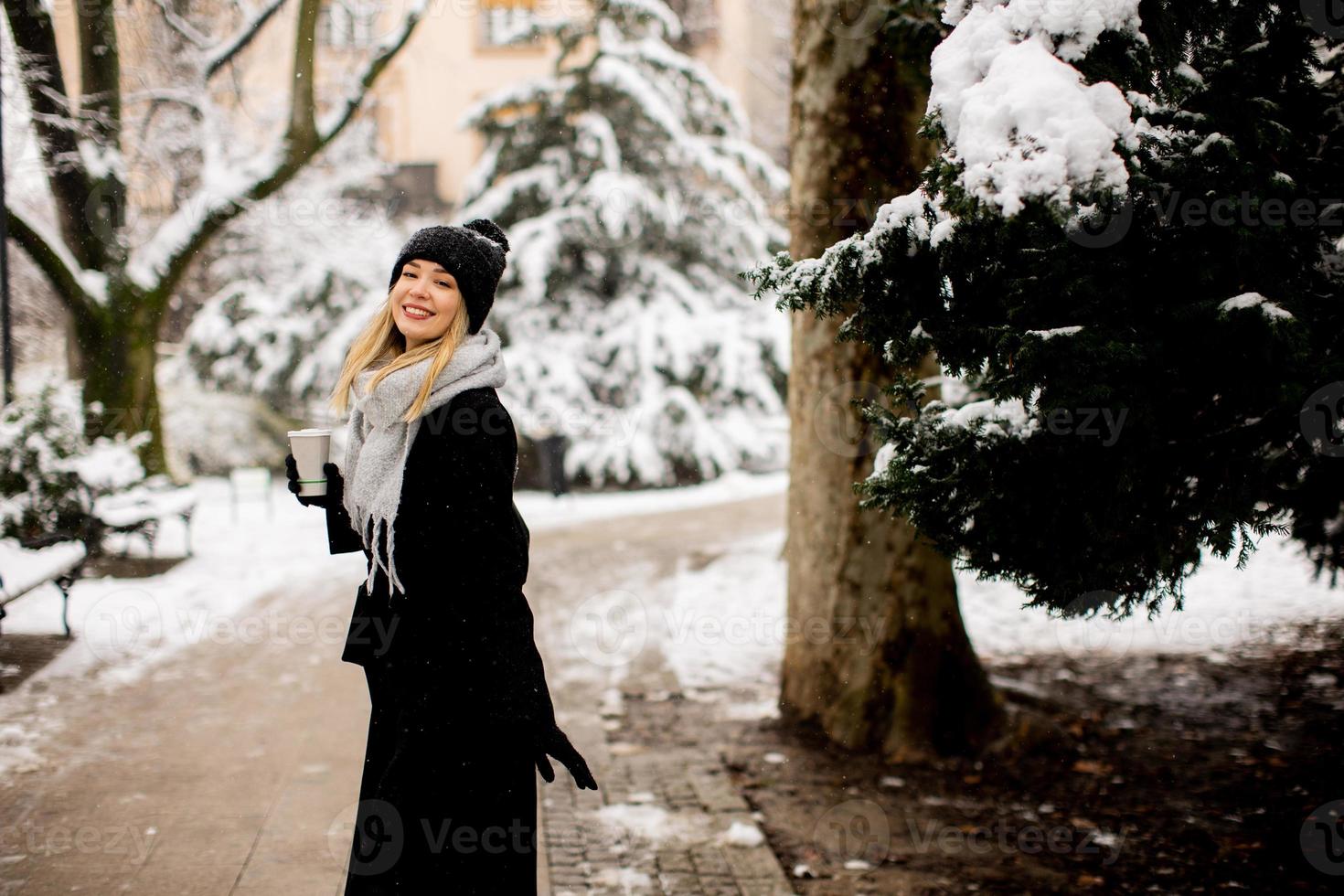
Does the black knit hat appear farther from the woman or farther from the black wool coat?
the black wool coat

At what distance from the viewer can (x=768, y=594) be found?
29.0ft

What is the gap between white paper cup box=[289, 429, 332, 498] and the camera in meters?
3.09

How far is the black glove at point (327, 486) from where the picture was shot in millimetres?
3193

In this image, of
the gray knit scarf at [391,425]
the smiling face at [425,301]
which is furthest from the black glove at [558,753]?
the smiling face at [425,301]

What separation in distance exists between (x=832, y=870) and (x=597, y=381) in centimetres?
1239

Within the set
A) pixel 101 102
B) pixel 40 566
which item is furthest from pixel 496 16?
pixel 40 566

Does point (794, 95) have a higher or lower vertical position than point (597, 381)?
higher

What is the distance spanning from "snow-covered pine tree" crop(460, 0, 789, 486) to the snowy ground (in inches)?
197

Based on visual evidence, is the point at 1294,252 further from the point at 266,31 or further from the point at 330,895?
the point at 266,31

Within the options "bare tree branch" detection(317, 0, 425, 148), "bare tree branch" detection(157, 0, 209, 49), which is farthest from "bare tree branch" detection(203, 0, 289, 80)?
"bare tree branch" detection(317, 0, 425, 148)

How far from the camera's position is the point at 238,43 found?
1188 centimetres

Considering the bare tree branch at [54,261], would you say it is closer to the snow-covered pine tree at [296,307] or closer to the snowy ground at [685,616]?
the snowy ground at [685,616]

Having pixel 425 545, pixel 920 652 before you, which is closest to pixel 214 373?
pixel 920 652

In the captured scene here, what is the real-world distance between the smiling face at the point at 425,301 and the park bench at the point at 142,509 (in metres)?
7.08
